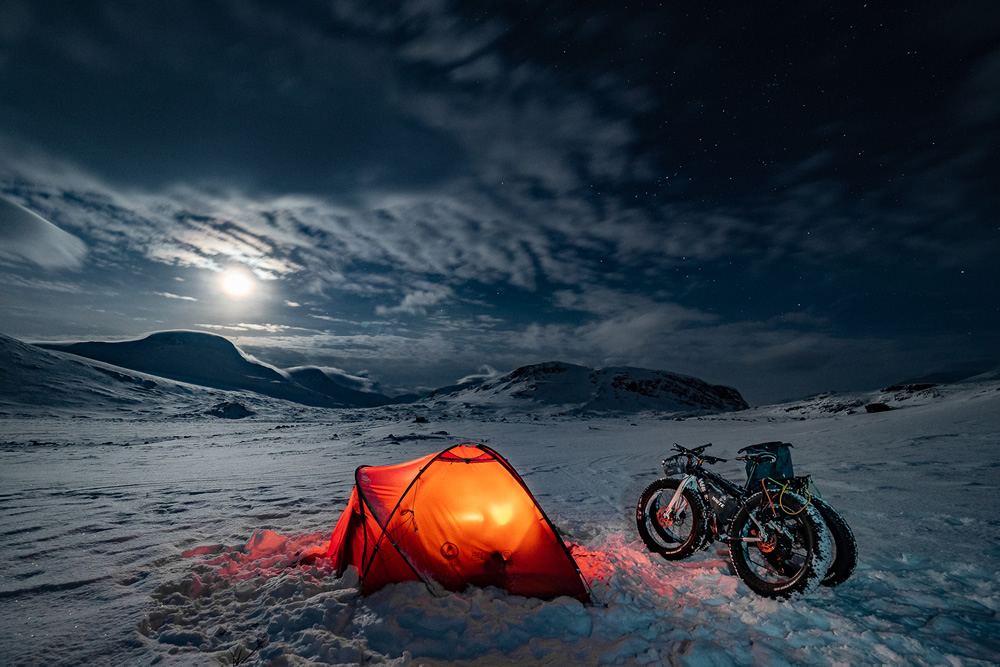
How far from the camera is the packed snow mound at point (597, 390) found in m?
81.0

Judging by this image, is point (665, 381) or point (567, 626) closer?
point (567, 626)

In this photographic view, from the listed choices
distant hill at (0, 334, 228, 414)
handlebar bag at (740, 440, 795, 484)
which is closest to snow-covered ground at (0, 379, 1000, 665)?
handlebar bag at (740, 440, 795, 484)

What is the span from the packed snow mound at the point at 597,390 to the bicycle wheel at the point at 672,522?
220 ft

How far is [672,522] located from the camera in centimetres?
571

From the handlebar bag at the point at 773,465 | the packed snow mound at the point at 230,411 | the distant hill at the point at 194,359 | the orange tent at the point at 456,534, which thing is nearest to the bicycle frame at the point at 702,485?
the handlebar bag at the point at 773,465

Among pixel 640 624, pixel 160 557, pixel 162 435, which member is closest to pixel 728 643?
pixel 640 624

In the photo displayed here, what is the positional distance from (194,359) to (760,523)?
222 metres

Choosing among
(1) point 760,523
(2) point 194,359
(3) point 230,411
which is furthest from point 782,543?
(2) point 194,359

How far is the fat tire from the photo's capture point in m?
3.94

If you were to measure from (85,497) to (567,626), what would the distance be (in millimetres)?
11334

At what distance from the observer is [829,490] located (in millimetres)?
7973

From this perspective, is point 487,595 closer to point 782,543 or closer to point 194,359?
point 782,543

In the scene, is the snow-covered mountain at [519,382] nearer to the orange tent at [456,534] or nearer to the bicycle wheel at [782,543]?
the bicycle wheel at [782,543]

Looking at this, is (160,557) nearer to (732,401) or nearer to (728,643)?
(728,643)
